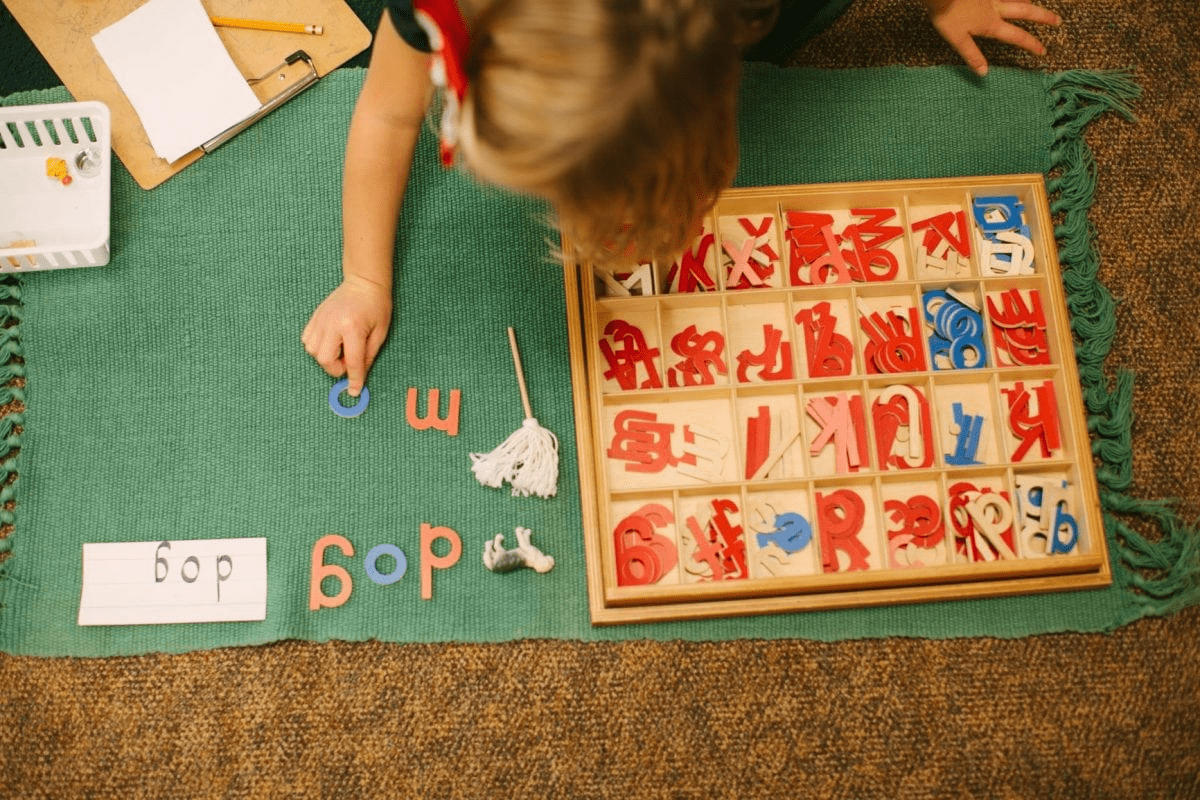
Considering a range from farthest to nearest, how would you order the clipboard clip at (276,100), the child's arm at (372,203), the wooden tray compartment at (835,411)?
the clipboard clip at (276,100) → the wooden tray compartment at (835,411) → the child's arm at (372,203)

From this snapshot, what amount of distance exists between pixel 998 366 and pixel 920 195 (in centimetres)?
21

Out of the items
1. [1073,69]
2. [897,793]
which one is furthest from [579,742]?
[1073,69]

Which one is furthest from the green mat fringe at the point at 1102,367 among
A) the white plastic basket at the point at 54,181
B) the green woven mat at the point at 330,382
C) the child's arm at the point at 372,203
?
the white plastic basket at the point at 54,181

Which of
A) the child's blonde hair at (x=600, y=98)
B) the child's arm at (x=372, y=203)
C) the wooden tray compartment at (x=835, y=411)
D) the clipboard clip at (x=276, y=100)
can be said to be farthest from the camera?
the clipboard clip at (x=276, y=100)

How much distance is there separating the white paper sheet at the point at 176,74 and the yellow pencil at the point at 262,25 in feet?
0.05

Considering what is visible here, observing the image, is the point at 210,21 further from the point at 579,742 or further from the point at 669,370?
the point at 579,742

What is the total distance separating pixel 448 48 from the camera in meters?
0.62

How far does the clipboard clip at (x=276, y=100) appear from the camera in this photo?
1.05 meters

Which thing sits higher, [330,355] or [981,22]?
[981,22]

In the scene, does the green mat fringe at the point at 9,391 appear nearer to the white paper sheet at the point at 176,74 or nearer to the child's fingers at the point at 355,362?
the white paper sheet at the point at 176,74

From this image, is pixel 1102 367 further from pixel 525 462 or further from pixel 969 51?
pixel 525 462

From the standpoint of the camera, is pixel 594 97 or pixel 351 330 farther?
pixel 351 330

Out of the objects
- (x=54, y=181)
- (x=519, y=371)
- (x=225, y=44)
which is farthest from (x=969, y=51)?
(x=54, y=181)

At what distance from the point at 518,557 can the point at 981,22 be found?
2.63 ft
